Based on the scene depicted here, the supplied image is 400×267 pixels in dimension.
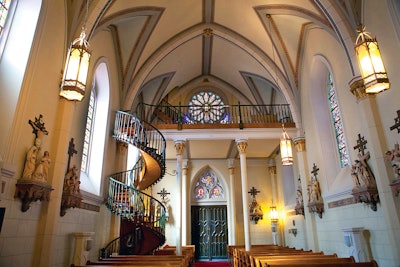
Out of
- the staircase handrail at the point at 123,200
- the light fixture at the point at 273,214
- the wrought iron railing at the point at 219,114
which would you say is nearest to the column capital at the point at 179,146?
the wrought iron railing at the point at 219,114

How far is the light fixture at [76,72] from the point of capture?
4.30 m

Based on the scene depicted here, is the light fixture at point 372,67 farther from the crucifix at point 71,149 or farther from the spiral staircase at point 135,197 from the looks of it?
the spiral staircase at point 135,197

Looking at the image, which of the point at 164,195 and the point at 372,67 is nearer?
the point at 372,67

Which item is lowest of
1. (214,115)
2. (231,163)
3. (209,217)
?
(209,217)

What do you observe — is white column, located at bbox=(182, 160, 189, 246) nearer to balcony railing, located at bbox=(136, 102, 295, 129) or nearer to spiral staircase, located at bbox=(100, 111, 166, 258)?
balcony railing, located at bbox=(136, 102, 295, 129)

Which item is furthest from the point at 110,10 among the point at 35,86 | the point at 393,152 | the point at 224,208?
the point at 224,208

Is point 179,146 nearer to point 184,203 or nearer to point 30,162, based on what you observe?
point 184,203

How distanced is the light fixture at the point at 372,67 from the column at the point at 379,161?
187 cm

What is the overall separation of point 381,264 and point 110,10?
9.11 meters

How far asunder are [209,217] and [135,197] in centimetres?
818

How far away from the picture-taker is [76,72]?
4387mm

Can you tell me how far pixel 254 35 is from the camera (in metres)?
10.9

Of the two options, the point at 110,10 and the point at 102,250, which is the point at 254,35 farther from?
the point at 102,250

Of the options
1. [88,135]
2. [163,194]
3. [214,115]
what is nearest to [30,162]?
[88,135]
